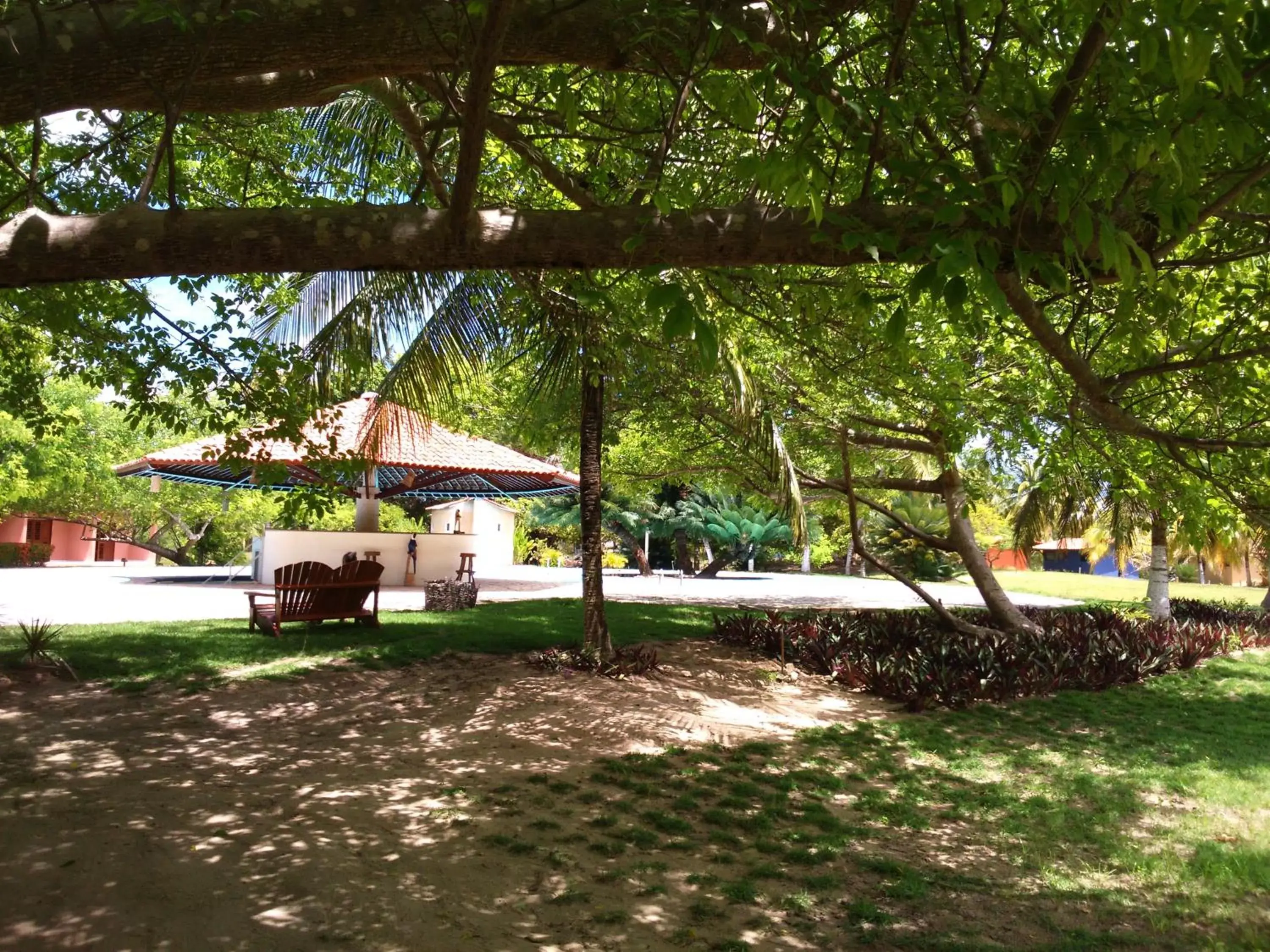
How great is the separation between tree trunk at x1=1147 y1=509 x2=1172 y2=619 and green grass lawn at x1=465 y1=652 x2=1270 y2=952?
332 inches

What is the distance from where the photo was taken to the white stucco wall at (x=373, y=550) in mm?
17188

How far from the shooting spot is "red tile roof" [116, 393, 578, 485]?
10.6 m

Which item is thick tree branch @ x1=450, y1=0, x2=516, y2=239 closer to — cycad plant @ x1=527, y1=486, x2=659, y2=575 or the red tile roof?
the red tile roof

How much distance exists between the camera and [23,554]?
28.1 m

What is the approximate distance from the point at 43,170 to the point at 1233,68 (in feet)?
26.8

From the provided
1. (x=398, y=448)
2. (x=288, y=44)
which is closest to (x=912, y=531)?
(x=398, y=448)

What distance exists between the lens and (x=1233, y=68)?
2.26 meters

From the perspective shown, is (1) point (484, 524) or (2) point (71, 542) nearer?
(1) point (484, 524)

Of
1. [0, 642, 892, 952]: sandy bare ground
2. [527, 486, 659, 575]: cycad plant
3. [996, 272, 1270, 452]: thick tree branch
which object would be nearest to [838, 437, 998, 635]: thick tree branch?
[0, 642, 892, 952]: sandy bare ground

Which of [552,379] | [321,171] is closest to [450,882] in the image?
[552,379]

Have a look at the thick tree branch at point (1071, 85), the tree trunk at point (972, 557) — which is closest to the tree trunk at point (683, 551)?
the tree trunk at point (972, 557)

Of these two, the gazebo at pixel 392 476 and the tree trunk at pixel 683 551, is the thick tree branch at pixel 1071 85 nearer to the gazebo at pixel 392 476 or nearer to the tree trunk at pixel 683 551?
the gazebo at pixel 392 476

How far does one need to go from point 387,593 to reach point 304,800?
12639 mm

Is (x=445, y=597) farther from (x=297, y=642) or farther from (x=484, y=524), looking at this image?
(x=484, y=524)
